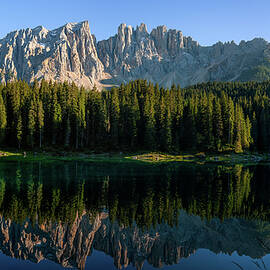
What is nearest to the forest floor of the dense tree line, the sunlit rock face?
the dense tree line

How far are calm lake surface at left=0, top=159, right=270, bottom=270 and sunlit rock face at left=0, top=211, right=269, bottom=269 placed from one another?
0.05 metres

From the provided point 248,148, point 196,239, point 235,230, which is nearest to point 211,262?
point 196,239

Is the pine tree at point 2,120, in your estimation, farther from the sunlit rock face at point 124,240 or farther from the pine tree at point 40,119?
the sunlit rock face at point 124,240

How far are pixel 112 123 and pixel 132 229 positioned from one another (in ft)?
251

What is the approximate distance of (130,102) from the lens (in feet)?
318

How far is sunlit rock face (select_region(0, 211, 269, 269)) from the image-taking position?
14.2 meters

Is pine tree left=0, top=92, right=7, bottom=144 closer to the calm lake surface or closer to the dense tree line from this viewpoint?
the dense tree line

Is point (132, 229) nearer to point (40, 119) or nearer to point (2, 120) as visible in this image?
point (40, 119)

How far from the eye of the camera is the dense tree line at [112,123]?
85.4m

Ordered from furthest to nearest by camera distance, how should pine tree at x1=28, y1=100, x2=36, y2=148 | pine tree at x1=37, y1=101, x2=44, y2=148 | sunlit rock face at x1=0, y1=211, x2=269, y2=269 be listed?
pine tree at x1=37, y1=101, x2=44, y2=148 → pine tree at x1=28, y1=100, x2=36, y2=148 → sunlit rock face at x1=0, y1=211, x2=269, y2=269

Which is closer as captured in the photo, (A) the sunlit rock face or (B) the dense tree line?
(A) the sunlit rock face

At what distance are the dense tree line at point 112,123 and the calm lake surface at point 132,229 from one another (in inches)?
2301

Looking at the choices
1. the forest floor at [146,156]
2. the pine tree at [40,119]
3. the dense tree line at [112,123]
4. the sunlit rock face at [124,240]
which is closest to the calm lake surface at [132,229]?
the sunlit rock face at [124,240]

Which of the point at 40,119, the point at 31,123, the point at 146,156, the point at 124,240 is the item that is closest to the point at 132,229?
the point at 124,240
